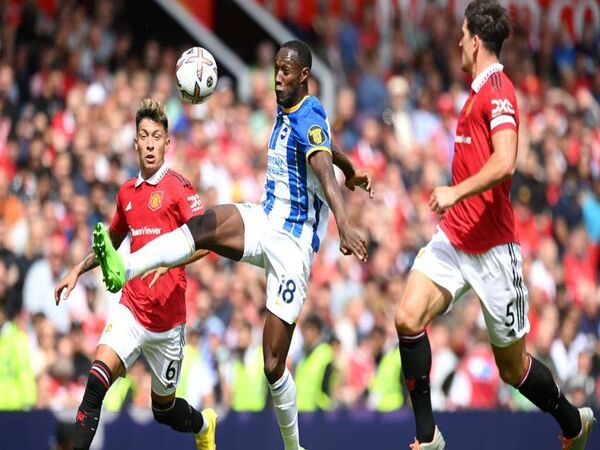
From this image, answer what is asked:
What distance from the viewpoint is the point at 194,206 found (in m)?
10.1

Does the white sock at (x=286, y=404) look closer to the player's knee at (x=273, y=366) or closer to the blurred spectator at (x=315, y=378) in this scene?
the player's knee at (x=273, y=366)

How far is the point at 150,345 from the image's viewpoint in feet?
33.8

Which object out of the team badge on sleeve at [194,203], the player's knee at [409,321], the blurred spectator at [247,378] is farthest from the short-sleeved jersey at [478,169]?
the blurred spectator at [247,378]

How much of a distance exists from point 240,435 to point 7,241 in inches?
173

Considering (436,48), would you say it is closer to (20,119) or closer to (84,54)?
(84,54)

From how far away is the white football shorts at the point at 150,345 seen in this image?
10.1 metres

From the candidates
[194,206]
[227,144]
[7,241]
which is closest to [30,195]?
[7,241]

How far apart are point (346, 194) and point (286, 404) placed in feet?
23.8

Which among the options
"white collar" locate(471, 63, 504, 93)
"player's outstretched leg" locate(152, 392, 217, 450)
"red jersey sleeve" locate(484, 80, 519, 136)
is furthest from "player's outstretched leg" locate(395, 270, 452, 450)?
"player's outstretched leg" locate(152, 392, 217, 450)

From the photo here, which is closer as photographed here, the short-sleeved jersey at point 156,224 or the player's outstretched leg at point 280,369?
the player's outstretched leg at point 280,369

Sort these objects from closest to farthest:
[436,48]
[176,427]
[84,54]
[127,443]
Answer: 1. [176,427]
2. [127,443]
3. [84,54]
4. [436,48]

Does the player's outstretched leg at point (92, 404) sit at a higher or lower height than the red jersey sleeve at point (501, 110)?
lower

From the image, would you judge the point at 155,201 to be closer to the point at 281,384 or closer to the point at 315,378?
the point at 281,384

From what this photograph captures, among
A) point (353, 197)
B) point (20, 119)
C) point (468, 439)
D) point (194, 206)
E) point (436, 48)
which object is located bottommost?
point (468, 439)
